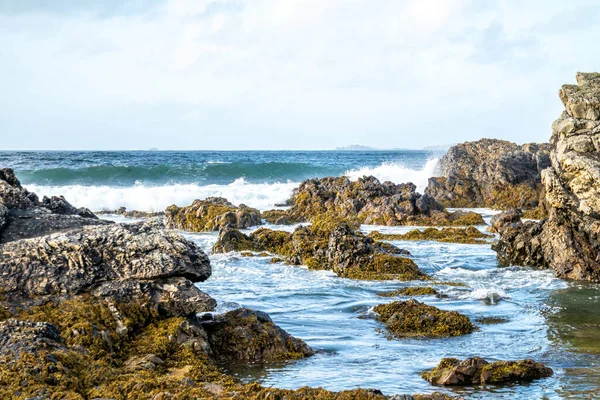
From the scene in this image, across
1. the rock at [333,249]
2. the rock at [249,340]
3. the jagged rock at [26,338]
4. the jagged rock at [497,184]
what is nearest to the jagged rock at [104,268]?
the rock at [249,340]

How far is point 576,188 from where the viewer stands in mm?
14039

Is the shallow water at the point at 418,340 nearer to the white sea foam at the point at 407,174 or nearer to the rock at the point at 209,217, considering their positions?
Result: the rock at the point at 209,217

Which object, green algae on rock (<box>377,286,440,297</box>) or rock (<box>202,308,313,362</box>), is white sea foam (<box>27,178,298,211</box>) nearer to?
green algae on rock (<box>377,286,440,297</box>)

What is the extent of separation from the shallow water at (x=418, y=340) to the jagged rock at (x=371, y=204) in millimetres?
7584

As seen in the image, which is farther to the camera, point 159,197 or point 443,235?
point 159,197

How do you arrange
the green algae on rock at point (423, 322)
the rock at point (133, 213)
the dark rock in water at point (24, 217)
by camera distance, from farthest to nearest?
the rock at point (133, 213)
the green algae on rock at point (423, 322)
the dark rock in water at point (24, 217)

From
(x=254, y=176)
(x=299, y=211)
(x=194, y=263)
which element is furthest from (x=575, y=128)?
(x=254, y=176)

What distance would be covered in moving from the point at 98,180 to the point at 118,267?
46.4 m

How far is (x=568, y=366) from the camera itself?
7.62 metres

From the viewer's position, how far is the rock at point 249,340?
24.6 feet

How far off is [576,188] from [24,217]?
11.3 metres

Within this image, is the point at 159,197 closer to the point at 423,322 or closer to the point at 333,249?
the point at 333,249

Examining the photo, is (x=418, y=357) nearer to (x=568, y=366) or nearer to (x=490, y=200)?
(x=568, y=366)

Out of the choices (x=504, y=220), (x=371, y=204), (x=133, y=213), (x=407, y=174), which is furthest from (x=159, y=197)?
(x=504, y=220)
